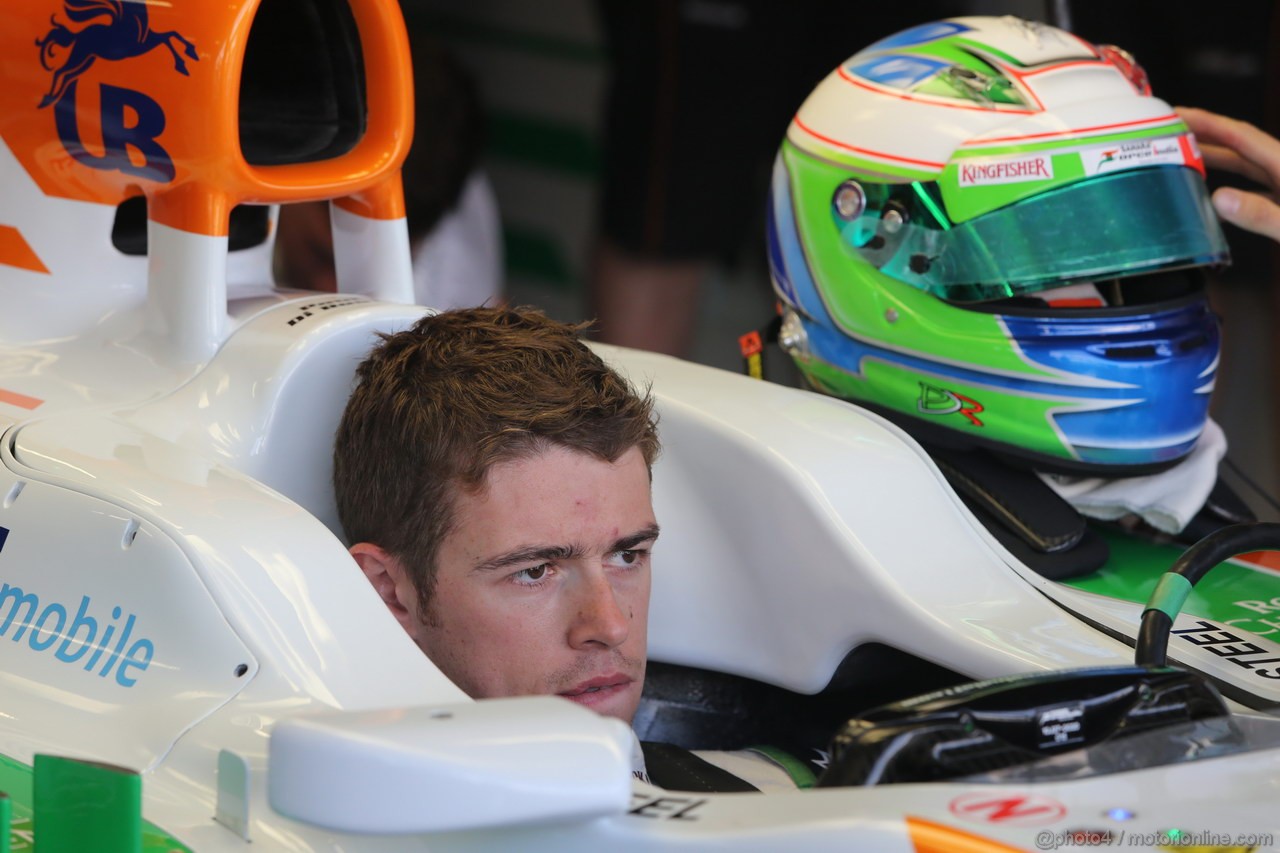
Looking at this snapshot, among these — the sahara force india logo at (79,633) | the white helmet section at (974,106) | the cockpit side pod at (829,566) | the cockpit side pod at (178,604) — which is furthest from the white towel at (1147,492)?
the sahara force india logo at (79,633)

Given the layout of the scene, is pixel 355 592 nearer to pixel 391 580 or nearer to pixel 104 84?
pixel 391 580

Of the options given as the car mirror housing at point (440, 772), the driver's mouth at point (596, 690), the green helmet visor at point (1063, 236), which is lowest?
the driver's mouth at point (596, 690)

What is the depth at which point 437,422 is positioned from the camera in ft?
4.44

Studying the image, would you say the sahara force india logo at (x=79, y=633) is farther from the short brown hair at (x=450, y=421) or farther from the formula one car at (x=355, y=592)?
the short brown hair at (x=450, y=421)

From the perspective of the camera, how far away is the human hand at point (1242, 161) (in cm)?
176

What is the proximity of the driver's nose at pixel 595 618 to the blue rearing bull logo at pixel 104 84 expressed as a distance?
0.57 m

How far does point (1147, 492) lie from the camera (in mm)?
1768

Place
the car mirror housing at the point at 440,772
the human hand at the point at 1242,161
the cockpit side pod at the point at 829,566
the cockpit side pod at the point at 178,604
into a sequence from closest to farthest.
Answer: the car mirror housing at the point at 440,772, the cockpit side pod at the point at 178,604, the cockpit side pod at the point at 829,566, the human hand at the point at 1242,161

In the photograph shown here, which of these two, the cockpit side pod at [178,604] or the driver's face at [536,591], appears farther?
the driver's face at [536,591]

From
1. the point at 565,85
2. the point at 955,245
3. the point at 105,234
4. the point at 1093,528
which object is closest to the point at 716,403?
the point at 955,245

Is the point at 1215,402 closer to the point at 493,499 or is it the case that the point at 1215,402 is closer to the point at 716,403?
the point at 716,403

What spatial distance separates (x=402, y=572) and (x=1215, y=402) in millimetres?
2537

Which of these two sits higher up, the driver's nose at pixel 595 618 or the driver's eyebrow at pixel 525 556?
the driver's eyebrow at pixel 525 556

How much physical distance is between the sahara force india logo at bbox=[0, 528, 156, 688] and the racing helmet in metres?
0.91
